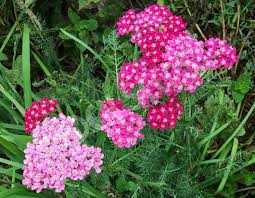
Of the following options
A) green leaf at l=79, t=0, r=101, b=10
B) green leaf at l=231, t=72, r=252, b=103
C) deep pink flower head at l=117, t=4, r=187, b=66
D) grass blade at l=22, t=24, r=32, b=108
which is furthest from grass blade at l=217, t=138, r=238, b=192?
green leaf at l=79, t=0, r=101, b=10

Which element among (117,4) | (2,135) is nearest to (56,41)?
(117,4)

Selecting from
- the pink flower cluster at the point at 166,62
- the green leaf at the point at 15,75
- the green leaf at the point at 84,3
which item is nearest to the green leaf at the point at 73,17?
the green leaf at the point at 84,3

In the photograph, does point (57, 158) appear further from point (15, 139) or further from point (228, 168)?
point (228, 168)

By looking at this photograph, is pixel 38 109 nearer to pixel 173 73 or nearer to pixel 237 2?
pixel 173 73

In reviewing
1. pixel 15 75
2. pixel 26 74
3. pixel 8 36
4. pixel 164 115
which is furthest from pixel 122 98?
pixel 8 36

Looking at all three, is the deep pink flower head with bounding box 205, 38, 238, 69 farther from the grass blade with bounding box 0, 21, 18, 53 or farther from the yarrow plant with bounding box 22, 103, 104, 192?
the grass blade with bounding box 0, 21, 18, 53

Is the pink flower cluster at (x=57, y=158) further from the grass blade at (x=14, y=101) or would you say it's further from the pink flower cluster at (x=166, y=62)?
the grass blade at (x=14, y=101)
